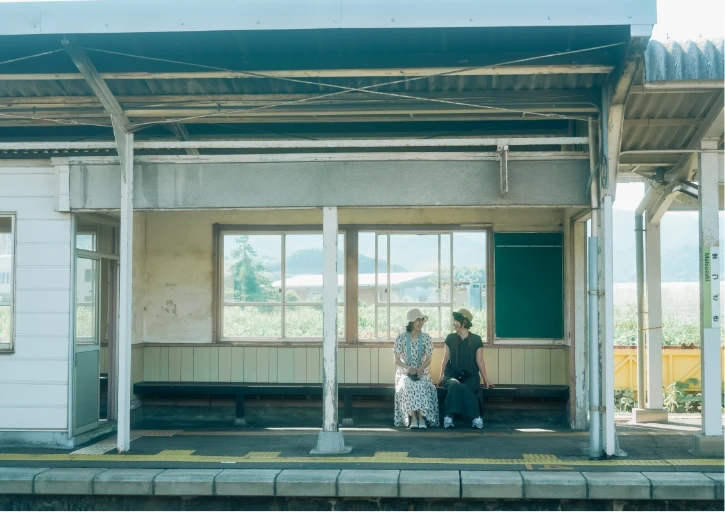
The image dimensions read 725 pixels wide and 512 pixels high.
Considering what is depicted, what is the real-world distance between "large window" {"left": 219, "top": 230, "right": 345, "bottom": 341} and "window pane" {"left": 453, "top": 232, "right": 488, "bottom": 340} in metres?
1.45

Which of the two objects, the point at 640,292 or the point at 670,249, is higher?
the point at 670,249

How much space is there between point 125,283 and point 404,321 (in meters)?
3.71

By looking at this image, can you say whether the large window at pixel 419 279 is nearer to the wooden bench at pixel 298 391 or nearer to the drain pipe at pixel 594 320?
the wooden bench at pixel 298 391

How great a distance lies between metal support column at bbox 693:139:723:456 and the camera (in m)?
8.24

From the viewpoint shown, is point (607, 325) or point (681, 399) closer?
point (607, 325)

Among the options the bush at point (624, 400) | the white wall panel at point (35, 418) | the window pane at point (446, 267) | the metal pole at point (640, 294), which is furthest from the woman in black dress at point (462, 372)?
the white wall panel at point (35, 418)

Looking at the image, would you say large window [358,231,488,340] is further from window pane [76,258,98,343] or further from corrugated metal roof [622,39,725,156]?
window pane [76,258,98,343]

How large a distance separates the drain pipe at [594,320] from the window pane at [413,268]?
2962 millimetres

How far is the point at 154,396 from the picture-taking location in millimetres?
10953

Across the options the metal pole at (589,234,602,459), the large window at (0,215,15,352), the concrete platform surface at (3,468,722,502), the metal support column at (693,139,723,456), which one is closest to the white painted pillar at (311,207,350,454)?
the concrete platform surface at (3,468,722,502)

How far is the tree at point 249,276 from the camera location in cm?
1116

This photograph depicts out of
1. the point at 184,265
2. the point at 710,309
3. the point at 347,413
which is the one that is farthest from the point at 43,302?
the point at 710,309

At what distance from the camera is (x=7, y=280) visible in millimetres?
9234

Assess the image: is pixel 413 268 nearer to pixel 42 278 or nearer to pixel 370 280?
pixel 370 280
